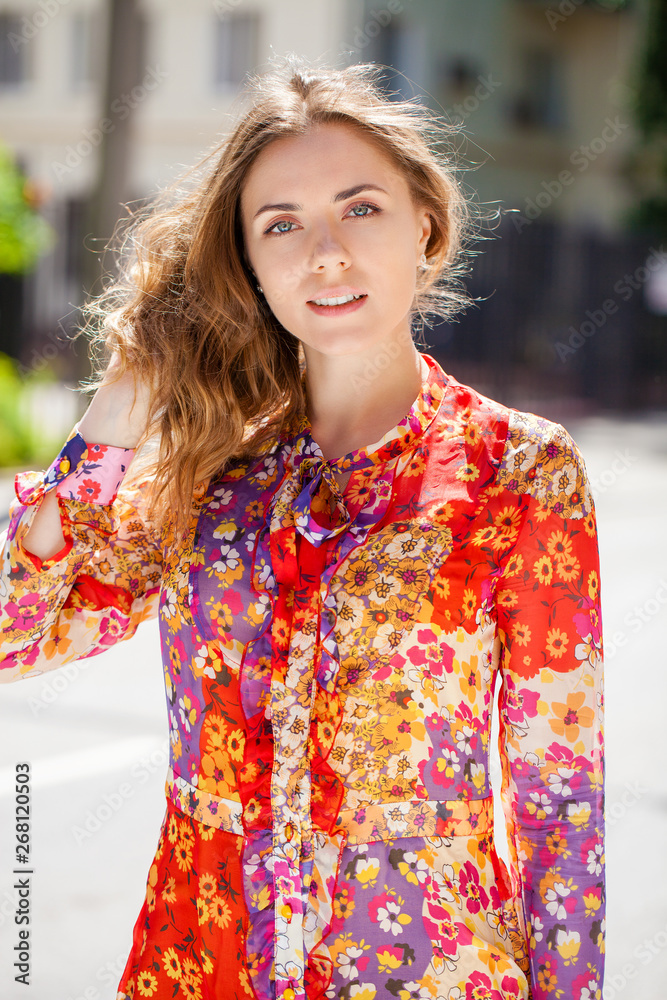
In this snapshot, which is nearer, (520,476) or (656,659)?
(520,476)

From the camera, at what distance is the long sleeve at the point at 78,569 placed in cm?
152

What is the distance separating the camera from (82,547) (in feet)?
5.07

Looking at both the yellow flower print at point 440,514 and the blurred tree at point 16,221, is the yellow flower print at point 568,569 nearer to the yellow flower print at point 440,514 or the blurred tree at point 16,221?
the yellow flower print at point 440,514

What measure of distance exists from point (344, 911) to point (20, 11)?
22.4 meters

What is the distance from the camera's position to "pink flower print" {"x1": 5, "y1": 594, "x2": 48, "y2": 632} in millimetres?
1520

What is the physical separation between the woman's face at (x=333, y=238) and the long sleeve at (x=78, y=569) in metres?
0.36

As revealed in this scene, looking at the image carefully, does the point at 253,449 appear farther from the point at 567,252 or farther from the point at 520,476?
the point at 567,252

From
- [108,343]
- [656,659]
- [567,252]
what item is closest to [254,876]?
[108,343]

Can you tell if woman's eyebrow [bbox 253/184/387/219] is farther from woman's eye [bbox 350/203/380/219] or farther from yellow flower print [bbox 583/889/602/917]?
yellow flower print [bbox 583/889/602/917]

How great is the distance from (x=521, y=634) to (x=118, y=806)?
8.27 feet

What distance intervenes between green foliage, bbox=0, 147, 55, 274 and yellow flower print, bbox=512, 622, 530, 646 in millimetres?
9536

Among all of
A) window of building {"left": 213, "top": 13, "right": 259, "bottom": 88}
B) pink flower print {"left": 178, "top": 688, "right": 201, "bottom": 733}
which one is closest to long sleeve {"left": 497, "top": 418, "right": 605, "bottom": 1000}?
pink flower print {"left": 178, "top": 688, "right": 201, "bottom": 733}

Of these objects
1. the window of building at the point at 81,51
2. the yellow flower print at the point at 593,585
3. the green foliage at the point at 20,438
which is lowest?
the yellow flower print at the point at 593,585

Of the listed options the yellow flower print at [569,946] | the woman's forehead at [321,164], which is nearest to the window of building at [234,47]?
the woman's forehead at [321,164]
